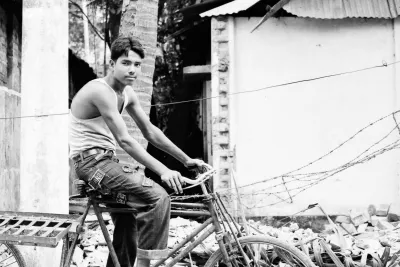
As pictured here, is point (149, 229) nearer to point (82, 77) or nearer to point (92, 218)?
point (92, 218)

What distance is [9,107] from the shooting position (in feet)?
23.2

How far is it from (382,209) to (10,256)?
5.62 meters

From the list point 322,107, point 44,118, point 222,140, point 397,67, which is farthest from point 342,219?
point 44,118

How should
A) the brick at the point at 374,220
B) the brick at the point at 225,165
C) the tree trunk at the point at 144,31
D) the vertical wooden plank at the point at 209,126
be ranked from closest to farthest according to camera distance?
1. the tree trunk at the point at 144,31
2. the brick at the point at 374,220
3. the brick at the point at 225,165
4. the vertical wooden plank at the point at 209,126

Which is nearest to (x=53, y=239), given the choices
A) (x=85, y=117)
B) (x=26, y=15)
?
(x=85, y=117)

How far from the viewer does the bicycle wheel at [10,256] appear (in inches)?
166

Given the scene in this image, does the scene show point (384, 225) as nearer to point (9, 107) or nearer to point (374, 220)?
point (374, 220)

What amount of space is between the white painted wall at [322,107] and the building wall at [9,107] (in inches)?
121

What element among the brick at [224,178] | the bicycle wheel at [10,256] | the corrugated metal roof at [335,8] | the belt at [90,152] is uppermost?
the corrugated metal roof at [335,8]

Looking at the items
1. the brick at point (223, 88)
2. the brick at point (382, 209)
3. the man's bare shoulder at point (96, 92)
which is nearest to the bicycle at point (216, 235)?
the man's bare shoulder at point (96, 92)

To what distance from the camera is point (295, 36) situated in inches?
329

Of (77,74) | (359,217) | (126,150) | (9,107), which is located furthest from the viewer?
(77,74)

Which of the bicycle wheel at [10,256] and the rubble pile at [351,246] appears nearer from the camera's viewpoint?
the bicycle wheel at [10,256]

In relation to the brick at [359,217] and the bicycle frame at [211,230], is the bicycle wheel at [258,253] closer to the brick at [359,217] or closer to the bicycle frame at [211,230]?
the bicycle frame at [211,230]
